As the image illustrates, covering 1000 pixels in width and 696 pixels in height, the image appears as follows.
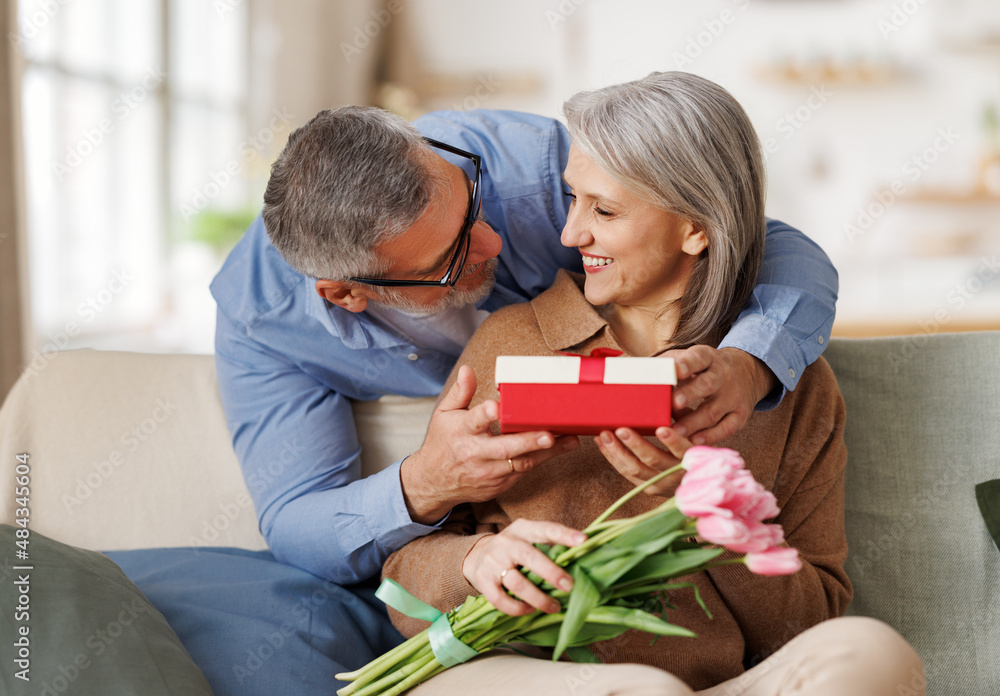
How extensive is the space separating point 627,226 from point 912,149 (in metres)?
4.54

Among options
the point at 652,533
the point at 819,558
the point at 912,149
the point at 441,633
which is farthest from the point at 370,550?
the point at 912,149

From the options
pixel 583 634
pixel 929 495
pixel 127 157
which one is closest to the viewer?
pixel 583 634

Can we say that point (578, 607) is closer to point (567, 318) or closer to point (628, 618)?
point (628, 618)

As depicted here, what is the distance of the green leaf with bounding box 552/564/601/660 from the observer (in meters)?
0.85

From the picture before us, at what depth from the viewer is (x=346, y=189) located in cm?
122

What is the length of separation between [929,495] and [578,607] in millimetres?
955

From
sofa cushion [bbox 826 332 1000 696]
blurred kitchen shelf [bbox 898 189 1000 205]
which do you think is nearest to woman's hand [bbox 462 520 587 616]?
sofa cushion [bbox 826 332 1000 696]

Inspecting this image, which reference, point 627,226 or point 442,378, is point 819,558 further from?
point 442,378

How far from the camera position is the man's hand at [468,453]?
1035 mm

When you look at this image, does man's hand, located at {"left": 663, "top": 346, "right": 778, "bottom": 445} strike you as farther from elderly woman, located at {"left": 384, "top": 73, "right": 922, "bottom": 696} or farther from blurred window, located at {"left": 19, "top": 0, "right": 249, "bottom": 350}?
blurred window, located at {"left": 19, "top": 0, "right": 249, "bottom": 350}

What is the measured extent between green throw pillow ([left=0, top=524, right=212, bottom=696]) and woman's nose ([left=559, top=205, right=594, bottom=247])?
824mm

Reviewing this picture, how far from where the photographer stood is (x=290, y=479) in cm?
143

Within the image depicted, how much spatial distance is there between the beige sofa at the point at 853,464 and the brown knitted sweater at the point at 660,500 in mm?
199

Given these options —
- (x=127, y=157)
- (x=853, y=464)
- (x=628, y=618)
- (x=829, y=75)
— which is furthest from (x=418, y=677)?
(x=829, y=75)
